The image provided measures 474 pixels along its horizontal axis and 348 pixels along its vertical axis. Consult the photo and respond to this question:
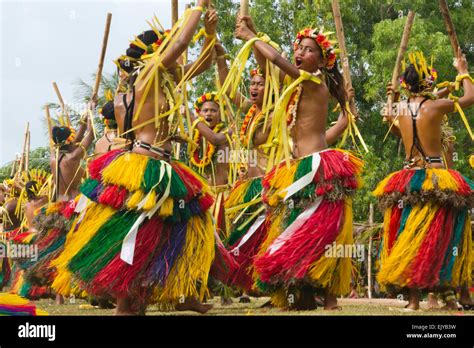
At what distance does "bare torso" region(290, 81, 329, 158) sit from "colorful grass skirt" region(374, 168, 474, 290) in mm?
800

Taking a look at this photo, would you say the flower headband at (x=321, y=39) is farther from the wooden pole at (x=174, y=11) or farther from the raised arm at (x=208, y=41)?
the wooden pole at (x=174, y=11)

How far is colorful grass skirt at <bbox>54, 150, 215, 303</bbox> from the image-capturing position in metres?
4.73

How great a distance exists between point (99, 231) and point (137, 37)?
1346 mm

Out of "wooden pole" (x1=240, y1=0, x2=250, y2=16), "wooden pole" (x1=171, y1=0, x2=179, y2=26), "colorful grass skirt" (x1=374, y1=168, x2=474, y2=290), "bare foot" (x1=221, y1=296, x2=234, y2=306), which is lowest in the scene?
"bare foot" (x1=221, y1=296, x2=234, y2=306)

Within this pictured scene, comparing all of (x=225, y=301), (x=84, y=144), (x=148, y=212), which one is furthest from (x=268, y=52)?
(x=84, y=144)

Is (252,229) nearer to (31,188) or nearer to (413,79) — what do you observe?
(413,79)

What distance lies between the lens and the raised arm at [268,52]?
5191mm

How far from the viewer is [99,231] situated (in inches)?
189

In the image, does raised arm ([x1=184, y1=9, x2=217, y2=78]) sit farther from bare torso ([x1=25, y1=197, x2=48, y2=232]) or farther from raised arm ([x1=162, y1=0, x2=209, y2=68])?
bare torso ([x1=25, y1=197, x2=48, y2=232])

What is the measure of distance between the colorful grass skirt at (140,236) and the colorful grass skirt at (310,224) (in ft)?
1.72

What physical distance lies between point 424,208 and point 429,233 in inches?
7.8

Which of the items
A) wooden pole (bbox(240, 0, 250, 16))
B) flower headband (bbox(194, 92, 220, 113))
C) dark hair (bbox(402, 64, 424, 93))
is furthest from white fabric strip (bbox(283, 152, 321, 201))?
flower headband (bbox(194, 92, 220, 113))
